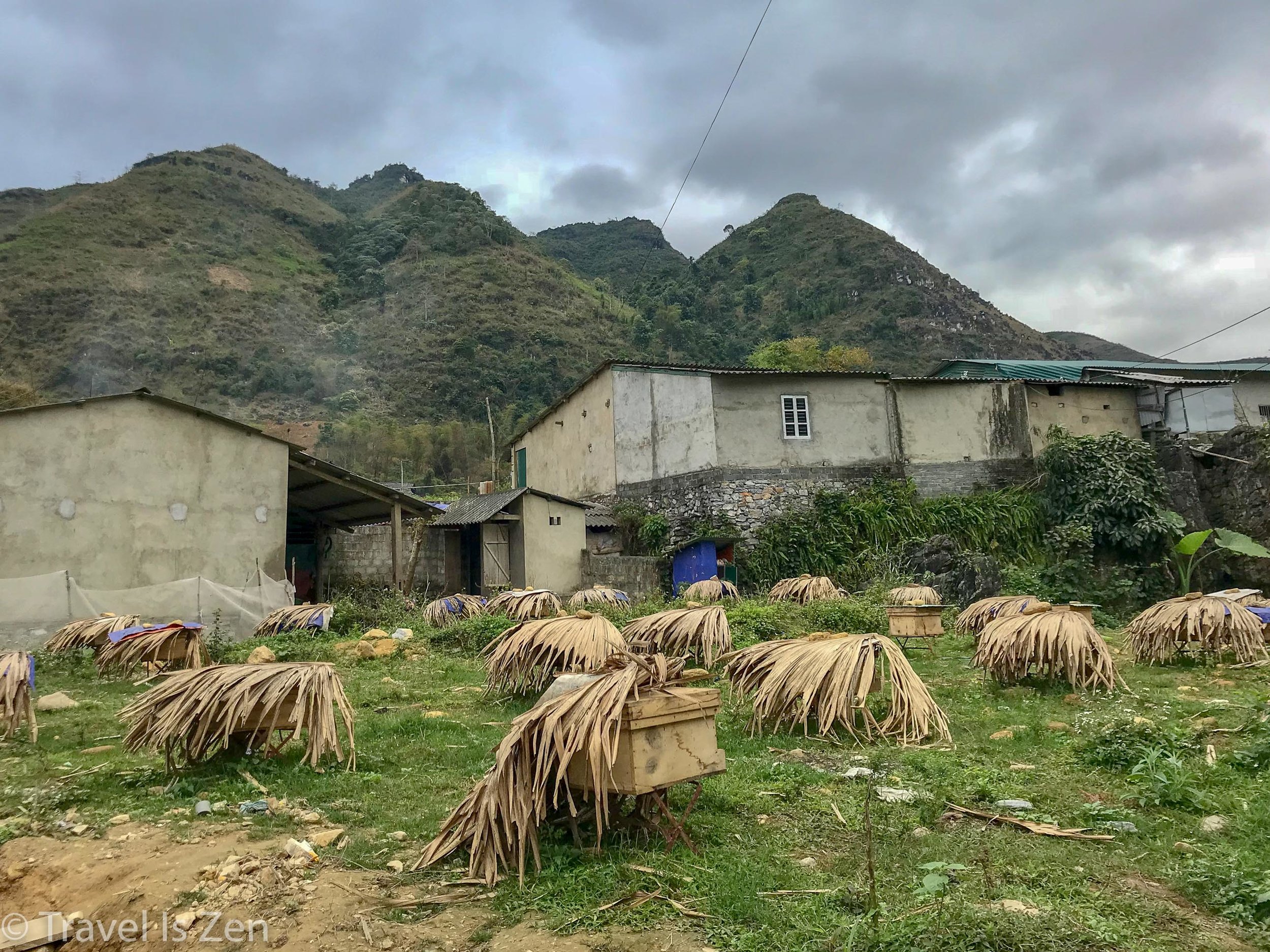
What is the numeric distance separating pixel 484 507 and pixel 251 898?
17152 mm

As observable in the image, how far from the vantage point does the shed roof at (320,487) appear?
14188 millimetres

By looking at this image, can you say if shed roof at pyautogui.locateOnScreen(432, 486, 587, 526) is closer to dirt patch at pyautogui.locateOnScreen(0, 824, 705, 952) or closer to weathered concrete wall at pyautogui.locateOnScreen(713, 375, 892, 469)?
weathered concrete wall at pyautogui.locateOnScreen(713, 375, 892, 469)

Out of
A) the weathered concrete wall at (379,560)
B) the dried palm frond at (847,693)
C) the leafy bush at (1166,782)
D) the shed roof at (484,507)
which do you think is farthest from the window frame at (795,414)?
the leafy bush at (1166,782)

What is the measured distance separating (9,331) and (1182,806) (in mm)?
62380

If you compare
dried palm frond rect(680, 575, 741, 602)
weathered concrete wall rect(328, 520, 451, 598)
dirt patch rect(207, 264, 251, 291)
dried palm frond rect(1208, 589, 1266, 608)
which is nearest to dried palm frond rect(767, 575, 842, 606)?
dried palm frond rect(680, 575, 741, 602)

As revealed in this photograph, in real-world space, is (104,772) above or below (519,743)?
below

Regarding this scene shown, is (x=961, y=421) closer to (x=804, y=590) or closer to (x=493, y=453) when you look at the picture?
(x=804, y=590)

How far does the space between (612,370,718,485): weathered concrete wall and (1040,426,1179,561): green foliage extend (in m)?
8.80

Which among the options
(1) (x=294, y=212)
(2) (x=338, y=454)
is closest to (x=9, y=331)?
(2) (x=338, y=454)

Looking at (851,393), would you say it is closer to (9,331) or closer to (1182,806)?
(1182,806)

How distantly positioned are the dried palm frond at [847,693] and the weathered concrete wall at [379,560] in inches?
588

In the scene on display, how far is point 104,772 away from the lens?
239 inches

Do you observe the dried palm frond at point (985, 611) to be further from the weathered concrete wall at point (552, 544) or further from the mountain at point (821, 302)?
the mountain at point (821, 302)

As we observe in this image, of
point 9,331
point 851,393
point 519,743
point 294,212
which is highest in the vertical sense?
point 294,212
